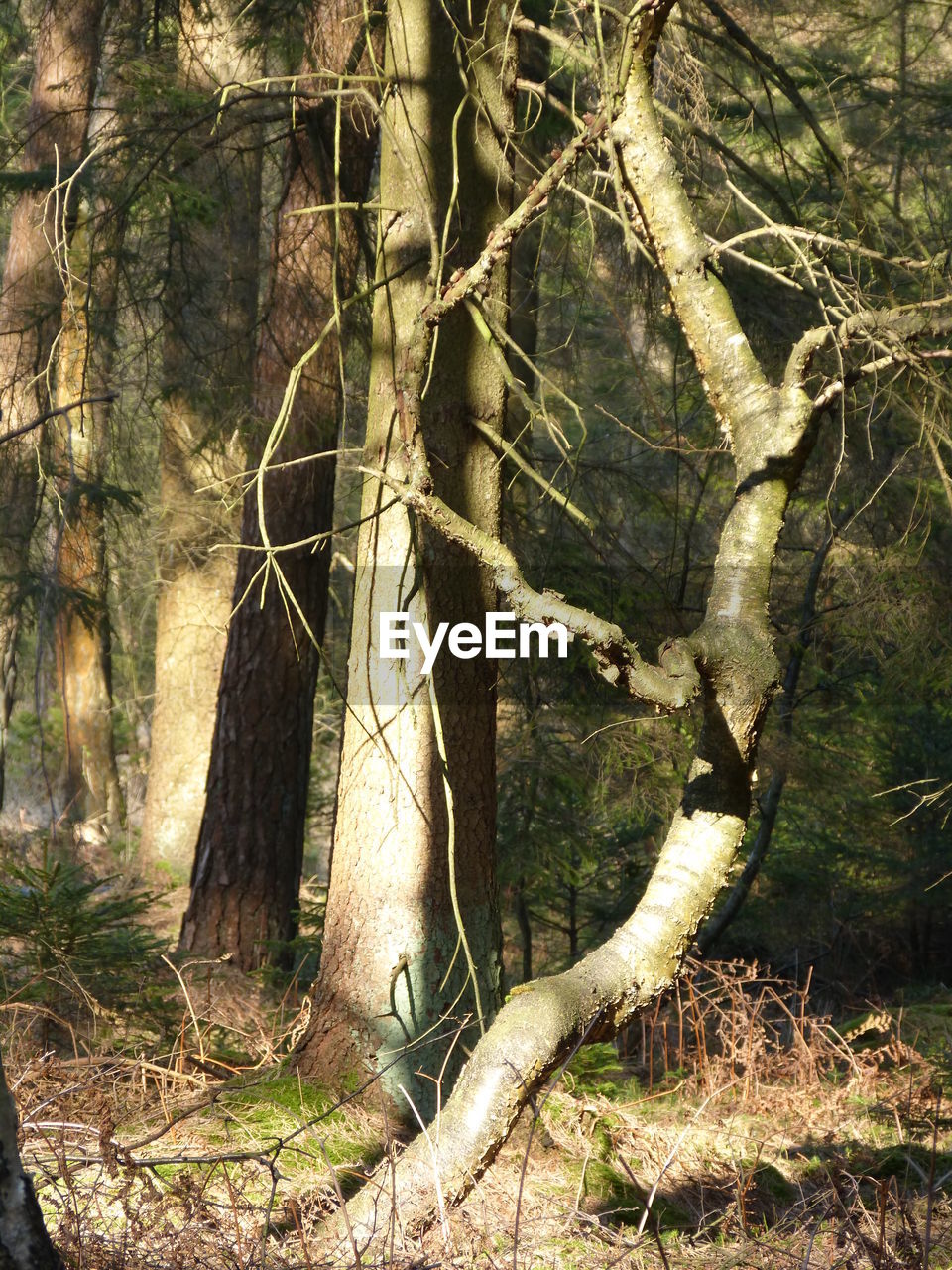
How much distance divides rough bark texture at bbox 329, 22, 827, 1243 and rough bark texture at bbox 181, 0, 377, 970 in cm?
369

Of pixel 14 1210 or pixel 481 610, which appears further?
pixel 481 610

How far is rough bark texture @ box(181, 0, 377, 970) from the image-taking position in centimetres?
733

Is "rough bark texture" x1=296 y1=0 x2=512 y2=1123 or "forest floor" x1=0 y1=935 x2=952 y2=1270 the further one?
"rough bark texture" x1=296 y1=0 x2=512 y2=1123

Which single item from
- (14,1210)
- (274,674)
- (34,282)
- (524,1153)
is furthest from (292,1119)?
(34,282)

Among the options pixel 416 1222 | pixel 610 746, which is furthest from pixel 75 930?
pixel 610 746

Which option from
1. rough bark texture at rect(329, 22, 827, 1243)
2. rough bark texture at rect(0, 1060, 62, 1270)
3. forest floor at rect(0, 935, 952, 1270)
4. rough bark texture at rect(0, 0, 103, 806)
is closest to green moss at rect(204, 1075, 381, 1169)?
forest floor at rect(0, 935, 952, 1270)

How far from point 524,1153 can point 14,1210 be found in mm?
2642

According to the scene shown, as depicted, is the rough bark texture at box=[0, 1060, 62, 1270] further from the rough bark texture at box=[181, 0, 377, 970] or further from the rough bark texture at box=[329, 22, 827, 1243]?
the rough bark texture at box=[181, 0, 377, 970]

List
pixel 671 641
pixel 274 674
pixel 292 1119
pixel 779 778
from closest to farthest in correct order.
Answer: pixel 671 641 < pixel 292 1119 < pixel 274 674 < pixel 779 778

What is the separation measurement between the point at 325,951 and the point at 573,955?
4036 millimetres

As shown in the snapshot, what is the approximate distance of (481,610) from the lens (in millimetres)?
4754

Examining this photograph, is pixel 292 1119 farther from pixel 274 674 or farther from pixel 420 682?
pixel 274 674

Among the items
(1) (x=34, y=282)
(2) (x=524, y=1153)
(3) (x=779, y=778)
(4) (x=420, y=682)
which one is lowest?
(2) (x=524, y=1153)

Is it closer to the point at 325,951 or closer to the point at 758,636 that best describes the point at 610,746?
the point at 325,951
